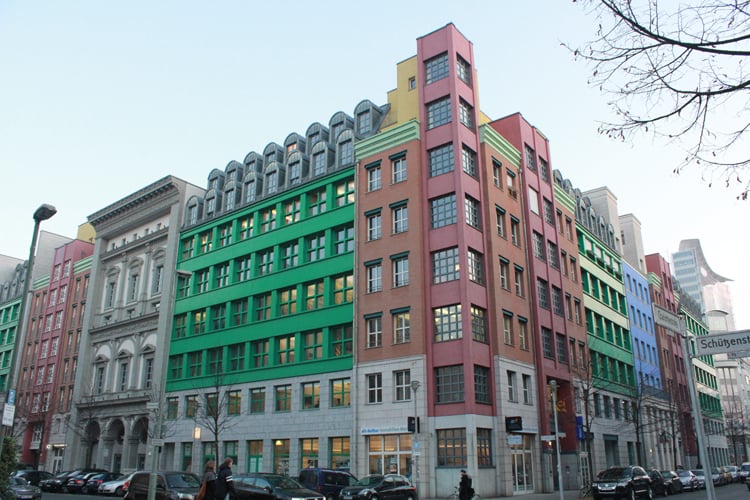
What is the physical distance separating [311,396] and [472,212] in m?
16.6

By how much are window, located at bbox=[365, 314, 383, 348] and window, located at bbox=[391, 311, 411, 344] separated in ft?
3.70

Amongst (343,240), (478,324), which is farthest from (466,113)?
(478,324)

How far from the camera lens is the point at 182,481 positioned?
25000 millimetres

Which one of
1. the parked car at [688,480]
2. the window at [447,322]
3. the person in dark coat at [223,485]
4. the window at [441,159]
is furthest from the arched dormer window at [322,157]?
the parked car at [688,480]

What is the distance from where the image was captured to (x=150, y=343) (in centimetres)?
5725

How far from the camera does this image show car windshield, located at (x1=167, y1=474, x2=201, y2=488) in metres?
24.5

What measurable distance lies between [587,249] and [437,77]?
25.1 meters

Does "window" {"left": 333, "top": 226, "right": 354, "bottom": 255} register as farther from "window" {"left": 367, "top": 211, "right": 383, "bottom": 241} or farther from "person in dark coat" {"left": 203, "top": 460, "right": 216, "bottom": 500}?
"person in dark coat" {"left": 203, "top": 460, "right": 216, "bottom": 500}

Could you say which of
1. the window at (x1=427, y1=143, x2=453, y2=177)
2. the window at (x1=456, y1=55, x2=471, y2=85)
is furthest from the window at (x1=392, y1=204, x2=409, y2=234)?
the window at (x1=456, y1=55, x2=471, y2=85)

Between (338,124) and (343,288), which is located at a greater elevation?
(338,124)

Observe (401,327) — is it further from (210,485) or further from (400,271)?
(210,485)

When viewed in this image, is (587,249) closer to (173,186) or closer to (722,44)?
(173,186)

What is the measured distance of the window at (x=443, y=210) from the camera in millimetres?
39031

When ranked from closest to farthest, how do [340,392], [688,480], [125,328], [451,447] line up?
[451,447] → [340,392] → [688,480] → [125,328]
